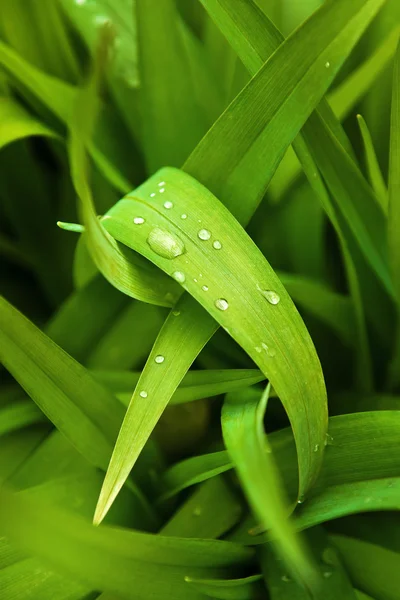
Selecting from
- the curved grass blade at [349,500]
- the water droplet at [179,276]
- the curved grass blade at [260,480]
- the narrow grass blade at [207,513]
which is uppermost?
the water droplet at [179,276]

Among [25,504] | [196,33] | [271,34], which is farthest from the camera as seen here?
[196,33]

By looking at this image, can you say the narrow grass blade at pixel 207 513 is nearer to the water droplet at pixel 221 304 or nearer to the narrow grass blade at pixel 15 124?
the water droplet at pixel 221 304

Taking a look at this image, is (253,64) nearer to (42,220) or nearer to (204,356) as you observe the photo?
(204,356)

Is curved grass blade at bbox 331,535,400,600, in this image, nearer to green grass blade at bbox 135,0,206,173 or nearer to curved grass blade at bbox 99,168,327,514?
curved grass blade at bbox 99,168,327,514

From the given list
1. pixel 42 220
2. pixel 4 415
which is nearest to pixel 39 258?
pixel 42 220

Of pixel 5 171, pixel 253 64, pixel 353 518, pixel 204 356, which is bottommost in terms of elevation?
pixel 353 518

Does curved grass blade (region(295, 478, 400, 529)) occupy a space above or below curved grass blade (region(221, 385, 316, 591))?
below

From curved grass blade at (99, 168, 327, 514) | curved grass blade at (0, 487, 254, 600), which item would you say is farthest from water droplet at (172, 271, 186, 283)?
curved grass blade at (0, 487, 254, 600)

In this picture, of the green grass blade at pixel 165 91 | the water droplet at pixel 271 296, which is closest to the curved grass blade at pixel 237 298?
the water droplet at pixel 271 296
